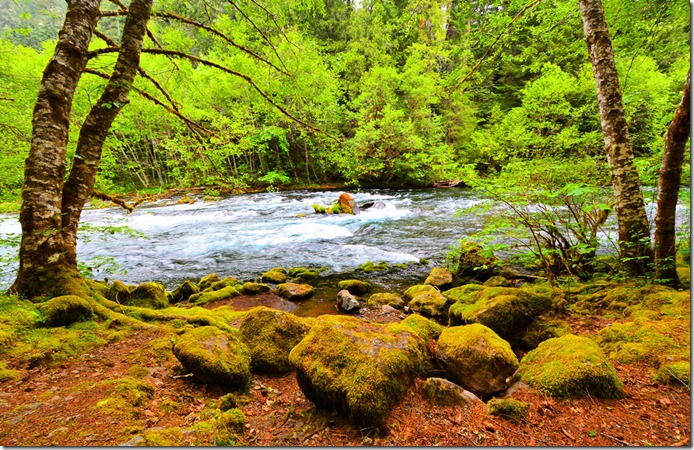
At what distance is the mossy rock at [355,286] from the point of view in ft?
22.0

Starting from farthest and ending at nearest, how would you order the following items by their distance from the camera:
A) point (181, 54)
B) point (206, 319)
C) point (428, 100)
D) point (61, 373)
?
point (428, 100)
point (181, 54)
point (206, 319)
point (61, 373)

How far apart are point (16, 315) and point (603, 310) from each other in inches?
268

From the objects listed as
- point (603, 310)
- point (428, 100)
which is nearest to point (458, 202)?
point (428, 100)

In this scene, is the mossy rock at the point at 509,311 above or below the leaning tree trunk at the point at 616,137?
below

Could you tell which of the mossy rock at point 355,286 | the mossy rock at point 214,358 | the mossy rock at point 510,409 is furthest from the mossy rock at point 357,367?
the mossy rock at point 355,286

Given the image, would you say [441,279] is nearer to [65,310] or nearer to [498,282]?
[498,282]

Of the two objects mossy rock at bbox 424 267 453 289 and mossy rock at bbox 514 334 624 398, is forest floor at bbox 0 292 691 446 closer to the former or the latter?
mossy rock at bbox 514 334 624 398

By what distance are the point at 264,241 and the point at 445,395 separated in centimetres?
965

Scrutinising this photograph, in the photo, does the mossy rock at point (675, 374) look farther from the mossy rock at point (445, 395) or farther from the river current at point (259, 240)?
the river current at point (259, 240)

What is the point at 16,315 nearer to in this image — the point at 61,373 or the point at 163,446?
the point at 61,373

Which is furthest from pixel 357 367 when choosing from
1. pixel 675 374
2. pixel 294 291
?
pixel 294 291

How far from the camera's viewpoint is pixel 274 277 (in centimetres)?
748

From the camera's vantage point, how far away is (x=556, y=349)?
2750 millimetres

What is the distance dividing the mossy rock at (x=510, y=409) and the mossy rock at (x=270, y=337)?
1.94 metres
